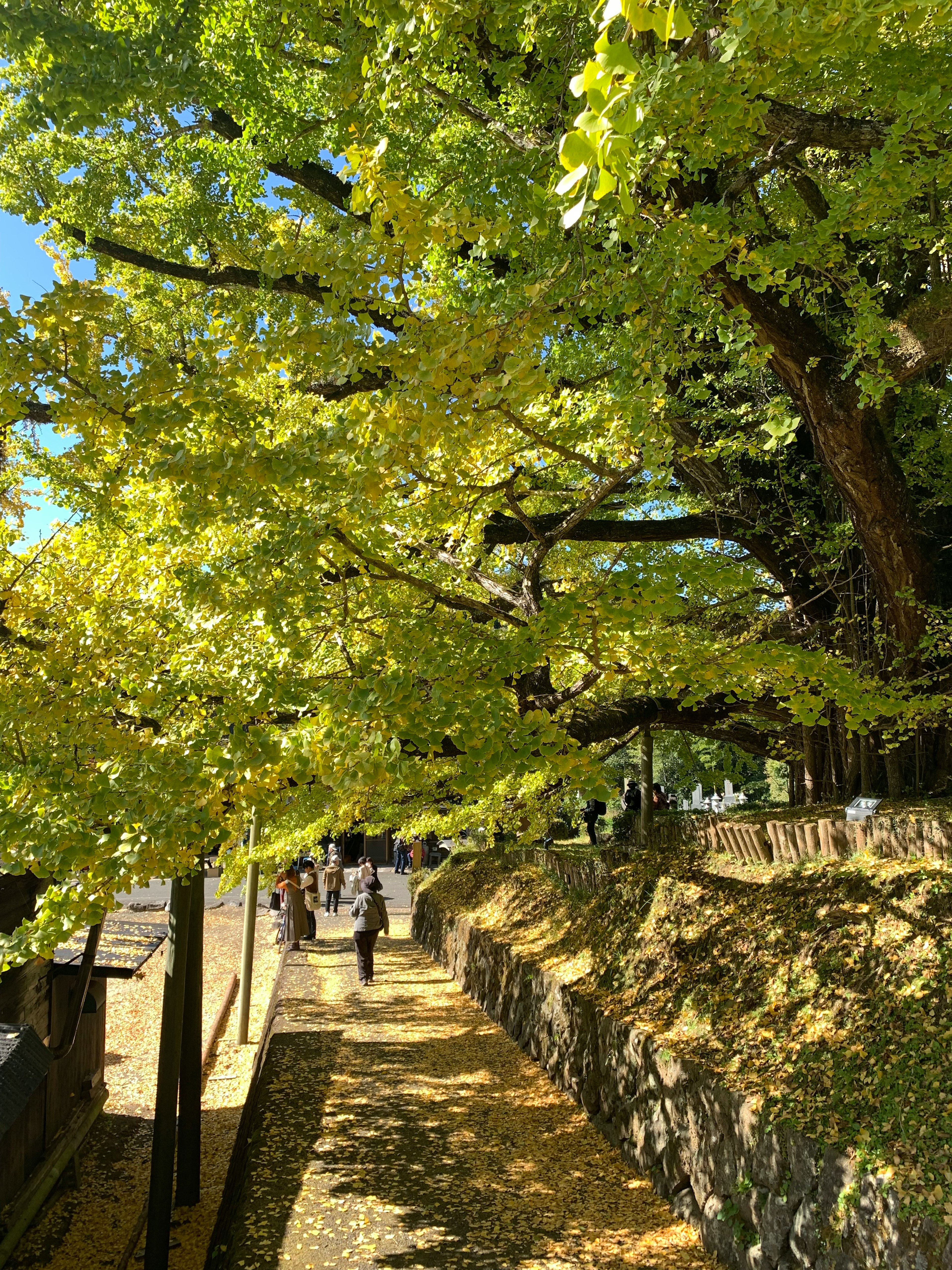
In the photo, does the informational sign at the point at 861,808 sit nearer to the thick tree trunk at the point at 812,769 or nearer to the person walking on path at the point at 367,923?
the thick tree trunk at the point at 812,769

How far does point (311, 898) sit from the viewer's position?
18.1m

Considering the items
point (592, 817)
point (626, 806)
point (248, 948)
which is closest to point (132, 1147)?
point (248, 948)

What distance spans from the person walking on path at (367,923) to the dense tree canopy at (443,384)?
2510 millimetres

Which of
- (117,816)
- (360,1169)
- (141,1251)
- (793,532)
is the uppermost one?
(793,532)

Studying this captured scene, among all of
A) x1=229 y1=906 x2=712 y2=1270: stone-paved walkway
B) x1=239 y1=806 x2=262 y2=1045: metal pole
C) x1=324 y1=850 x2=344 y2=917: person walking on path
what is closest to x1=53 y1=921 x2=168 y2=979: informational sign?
x1=229 y1=906 x2=712 y2=1270: stone-paved walkway

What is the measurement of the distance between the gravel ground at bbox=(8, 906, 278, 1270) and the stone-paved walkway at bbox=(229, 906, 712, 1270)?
2.57 ft

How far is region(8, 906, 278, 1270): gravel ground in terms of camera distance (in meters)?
6.14

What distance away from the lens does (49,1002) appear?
694 cm

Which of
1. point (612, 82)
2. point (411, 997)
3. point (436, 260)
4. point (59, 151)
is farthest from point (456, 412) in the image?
point (411, 997)

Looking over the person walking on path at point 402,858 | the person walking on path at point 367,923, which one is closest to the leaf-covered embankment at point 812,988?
the person walking on path at point 367,923

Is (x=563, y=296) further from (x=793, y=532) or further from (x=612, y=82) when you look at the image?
(x=793, y=532)

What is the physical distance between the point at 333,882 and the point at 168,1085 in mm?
15980

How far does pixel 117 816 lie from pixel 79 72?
13.8 feet

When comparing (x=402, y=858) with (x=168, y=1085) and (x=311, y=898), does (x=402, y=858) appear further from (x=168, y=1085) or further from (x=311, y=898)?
(x=168, y=1085)
